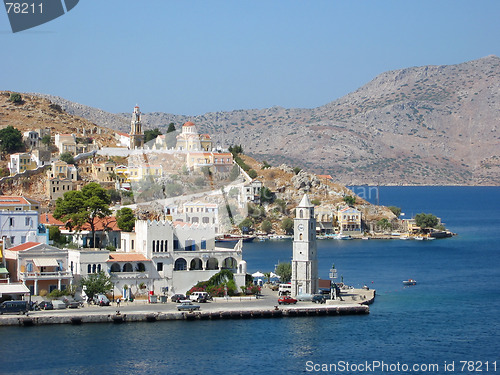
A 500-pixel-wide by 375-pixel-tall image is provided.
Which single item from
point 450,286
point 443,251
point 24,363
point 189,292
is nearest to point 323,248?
point 443,251

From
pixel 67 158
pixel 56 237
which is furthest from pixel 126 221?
pixel 67 158

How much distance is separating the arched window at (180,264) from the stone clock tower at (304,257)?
605cm

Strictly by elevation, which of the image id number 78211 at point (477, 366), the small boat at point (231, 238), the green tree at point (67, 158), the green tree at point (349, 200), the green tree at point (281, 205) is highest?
the green tree at point (67, 158)

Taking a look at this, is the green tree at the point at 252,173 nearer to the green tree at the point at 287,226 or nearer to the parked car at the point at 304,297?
the green tree at the point at 287,226

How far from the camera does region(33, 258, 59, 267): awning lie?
5031cm

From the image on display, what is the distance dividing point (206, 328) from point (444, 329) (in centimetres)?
1238

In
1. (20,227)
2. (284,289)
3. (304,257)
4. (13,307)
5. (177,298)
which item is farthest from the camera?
(20,227)

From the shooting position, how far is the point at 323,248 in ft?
328

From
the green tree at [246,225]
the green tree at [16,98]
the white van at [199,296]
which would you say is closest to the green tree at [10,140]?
the green tree at [16,98]

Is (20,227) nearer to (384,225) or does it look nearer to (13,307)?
(13,307)

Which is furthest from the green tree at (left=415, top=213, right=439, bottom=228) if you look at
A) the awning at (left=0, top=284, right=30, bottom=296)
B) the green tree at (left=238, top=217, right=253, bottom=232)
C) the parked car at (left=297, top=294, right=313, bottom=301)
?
the awning at (left=0, top=284, right=30, bottom=296)

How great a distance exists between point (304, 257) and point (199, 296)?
6.34 m

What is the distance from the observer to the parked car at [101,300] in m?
Result: 49.5

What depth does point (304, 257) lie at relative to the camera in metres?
53.7
